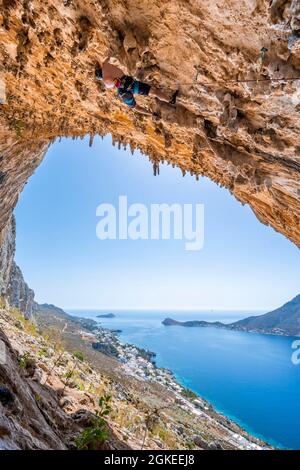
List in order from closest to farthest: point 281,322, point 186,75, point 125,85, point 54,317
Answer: point 186,75
point 125,85
point 54,317
point 281,322

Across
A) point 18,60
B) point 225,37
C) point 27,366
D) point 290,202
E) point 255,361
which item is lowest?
point 255,361

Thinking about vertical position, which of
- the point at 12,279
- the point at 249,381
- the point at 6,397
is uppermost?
the point at 12,279

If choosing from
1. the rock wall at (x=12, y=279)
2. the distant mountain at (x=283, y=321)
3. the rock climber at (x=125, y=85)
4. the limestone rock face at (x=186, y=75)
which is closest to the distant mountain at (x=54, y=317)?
the rock wall at (x=12, y=279)

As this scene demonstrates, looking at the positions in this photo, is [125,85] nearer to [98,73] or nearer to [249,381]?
[98,73]

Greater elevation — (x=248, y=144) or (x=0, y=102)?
(x=0, y=102)

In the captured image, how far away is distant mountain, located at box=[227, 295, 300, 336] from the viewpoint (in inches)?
3745

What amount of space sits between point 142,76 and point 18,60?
301cm

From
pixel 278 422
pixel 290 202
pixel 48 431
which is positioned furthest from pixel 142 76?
pixel 278 422

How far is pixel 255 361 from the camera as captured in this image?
64.8 m

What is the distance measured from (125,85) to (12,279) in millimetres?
35472

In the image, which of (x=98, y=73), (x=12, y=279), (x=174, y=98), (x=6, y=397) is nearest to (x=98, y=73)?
(x=98, y=73)

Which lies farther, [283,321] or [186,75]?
[283,321]

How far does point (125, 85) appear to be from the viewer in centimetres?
492

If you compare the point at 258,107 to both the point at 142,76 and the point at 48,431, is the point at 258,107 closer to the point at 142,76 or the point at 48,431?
the point at 142,76
